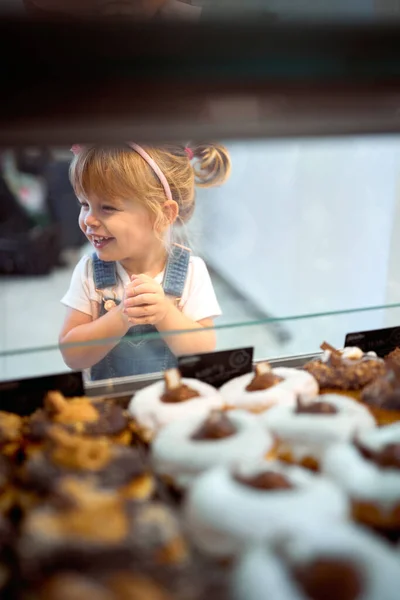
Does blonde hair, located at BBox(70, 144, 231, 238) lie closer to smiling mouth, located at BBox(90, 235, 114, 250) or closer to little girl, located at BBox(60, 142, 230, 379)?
little girl, located at BBox(60, 142, 230, 379)

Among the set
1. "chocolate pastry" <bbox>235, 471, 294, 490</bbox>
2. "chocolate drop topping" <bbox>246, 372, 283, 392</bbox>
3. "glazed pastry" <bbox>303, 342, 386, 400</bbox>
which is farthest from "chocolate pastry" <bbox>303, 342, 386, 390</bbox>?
"chocolate pastry" <bbox>235, 471, 294, 490</bbox>

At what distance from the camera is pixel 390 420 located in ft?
3.05

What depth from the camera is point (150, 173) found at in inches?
61.5

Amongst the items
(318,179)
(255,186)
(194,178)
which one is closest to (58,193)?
(255,186)

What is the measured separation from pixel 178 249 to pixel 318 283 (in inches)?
82.4

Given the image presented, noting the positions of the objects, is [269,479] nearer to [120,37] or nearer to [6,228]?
[120,37]

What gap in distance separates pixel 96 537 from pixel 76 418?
0.85 feet

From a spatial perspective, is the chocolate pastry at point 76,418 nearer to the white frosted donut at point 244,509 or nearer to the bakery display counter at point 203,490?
the bakery display counter at point 203,490

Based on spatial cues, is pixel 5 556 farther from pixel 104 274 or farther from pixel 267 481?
pixel 104 274

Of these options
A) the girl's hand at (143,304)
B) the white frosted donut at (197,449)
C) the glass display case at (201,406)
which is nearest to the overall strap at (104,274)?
the girl's hand at (143,304)

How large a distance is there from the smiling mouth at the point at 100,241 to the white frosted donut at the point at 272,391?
0.65m

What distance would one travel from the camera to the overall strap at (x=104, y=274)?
1.65 m

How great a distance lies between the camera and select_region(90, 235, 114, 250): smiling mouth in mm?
1529

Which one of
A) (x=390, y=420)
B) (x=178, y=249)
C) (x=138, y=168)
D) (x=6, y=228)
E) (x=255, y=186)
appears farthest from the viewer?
(x=6, y=228)
